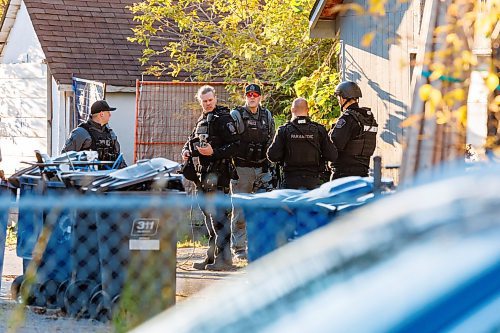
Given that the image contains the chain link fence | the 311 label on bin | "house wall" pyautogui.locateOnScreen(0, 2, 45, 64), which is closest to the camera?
the chain link fence

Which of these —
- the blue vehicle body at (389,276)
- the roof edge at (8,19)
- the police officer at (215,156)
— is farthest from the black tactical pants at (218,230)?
the roof edge at (8,19)

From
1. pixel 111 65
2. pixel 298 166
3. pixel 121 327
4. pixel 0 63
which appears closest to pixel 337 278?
pixel 121 327

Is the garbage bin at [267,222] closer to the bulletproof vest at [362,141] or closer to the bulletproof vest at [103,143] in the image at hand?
the bulletproof vest at [362,141]

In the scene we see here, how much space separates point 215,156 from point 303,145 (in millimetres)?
1025

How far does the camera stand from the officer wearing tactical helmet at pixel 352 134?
9484 millimetres

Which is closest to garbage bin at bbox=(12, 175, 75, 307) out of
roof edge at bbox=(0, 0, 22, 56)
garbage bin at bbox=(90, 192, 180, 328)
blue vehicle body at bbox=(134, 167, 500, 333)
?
garbage bin at bbox=(90, 192, 180, 328)

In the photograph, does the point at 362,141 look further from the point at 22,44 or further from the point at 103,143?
the point at 22,44

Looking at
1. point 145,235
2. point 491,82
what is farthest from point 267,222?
point 491,82

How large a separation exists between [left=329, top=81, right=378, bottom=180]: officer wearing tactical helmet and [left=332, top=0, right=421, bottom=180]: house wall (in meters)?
1.75

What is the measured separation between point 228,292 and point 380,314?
76cm

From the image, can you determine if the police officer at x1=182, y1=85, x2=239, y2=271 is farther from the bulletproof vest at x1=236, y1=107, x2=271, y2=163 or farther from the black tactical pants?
the bulletproof vest at x1=236, y1=107, x2=271, y2=163

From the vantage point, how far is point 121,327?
6625 millimetres

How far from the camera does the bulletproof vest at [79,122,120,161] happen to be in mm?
10750

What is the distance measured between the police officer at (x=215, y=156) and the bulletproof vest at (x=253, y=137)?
0.67ft
